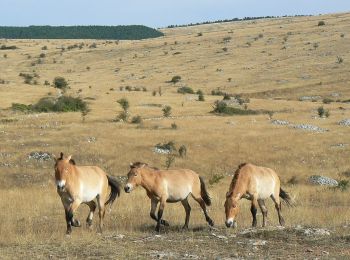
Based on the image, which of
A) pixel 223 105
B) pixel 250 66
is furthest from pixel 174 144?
pixel 250 66

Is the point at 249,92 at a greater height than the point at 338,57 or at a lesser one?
lesser

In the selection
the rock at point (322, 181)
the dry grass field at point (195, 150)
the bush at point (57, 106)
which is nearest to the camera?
the dry grass field at point (195, 150)

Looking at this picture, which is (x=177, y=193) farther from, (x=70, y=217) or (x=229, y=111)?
(x=229, y=111)

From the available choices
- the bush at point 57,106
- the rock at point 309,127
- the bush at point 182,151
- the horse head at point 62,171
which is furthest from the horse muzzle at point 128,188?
the bush at point 57,106

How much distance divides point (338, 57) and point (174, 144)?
55494mm

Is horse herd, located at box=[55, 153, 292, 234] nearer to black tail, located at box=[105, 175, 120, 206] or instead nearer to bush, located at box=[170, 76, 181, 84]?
black tail, located at box=[105, 175, 120, 206]

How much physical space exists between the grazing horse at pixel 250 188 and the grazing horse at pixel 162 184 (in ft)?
4.32

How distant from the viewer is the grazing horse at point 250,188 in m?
14.0

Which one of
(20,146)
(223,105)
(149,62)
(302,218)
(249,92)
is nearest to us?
(302,218)

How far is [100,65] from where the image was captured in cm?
10169

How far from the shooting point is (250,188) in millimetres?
14852

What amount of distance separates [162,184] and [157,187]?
0.49 ft

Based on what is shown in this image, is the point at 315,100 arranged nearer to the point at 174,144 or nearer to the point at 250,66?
the point at 250,66

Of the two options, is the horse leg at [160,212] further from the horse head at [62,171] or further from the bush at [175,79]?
the bush at [175,79]
